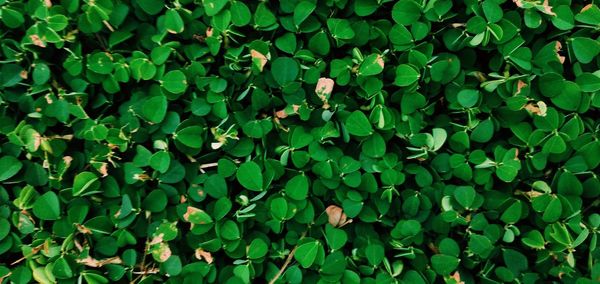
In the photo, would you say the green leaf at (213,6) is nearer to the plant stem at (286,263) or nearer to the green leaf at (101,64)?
the green leaf at (101,64)

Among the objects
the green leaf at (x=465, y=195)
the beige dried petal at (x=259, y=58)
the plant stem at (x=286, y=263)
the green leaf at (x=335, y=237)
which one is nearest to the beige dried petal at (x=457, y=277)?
the green leaf at (x=465, y=195)

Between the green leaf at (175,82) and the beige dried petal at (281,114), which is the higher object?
the green leaf at (175,82)

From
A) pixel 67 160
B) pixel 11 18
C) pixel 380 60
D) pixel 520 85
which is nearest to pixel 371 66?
pixel 380 60

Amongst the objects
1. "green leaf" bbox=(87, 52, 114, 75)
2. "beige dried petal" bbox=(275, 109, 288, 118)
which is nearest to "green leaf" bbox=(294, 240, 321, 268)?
"beige dried petal" bbox=(275, 109, 288, 118)

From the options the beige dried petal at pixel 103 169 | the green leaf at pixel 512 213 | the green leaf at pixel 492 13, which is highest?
the green leaf at pixel 492 13

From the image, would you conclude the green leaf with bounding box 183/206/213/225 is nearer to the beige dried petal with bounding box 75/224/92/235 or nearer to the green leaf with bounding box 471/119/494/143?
the beige dried petal with bounding box 75/224/92/235

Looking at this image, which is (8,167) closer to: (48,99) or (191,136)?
(48,99)

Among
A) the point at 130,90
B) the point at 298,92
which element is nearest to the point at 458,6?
the point at 298,92
